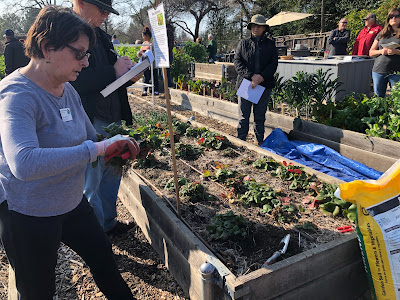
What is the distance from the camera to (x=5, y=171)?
5.18 ft

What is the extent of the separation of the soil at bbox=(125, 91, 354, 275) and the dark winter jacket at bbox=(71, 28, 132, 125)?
1137 millimetres

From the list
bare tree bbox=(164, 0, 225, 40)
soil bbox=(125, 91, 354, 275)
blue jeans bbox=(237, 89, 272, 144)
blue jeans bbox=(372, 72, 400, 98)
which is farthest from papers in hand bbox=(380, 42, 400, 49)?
bare tree bbox=(164, 0, 225, 40)

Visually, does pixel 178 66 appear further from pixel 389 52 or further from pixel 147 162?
pixel 147 162

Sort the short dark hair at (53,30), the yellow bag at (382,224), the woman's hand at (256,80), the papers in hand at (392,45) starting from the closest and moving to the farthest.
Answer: the short dark hair at (53,30) < the yellow bag at (382,224) < the woman's hand at (256,80) < the papers in hand at (392,45)

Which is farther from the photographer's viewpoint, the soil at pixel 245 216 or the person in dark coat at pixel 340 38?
the person in dark coat at pixel 340 38

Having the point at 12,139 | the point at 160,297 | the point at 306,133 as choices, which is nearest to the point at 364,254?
the point at 160,297

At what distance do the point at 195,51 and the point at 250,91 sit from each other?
429 inches

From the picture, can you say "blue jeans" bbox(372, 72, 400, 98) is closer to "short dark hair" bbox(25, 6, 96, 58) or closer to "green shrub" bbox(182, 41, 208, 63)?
"short dark hair" bbox(25, 6, 96, 58)

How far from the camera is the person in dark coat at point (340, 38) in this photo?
9641 mm

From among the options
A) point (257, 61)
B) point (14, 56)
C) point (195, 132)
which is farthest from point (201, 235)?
point (14, 56)

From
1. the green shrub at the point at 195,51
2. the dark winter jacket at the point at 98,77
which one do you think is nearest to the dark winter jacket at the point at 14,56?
the dark winter jacket at the point at 98,77

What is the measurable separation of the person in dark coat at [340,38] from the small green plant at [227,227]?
9112 mm

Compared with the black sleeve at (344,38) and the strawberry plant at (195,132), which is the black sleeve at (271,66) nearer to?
the strawberry plant at (195,132)

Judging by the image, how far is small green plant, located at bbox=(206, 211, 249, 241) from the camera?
254cm
